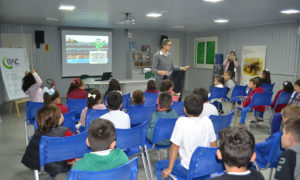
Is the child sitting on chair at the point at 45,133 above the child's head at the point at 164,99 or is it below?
below

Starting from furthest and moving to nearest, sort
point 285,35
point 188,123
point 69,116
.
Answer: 1. point 285,35
2. point 69,116
3. point 188,123

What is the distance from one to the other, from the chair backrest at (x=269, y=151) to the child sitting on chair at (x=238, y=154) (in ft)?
3.71

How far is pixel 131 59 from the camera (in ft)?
33.4

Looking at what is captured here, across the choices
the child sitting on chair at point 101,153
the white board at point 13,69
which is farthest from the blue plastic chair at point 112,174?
the white board at point 13,69

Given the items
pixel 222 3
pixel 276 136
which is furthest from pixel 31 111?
pixel 222 3

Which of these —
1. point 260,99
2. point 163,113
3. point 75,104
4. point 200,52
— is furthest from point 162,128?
point 200,52

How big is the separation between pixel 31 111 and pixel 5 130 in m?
1.84

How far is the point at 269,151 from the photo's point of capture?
2314mm

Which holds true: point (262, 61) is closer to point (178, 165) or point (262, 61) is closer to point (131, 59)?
point (131, 59)

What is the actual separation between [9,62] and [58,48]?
2636 millimetres

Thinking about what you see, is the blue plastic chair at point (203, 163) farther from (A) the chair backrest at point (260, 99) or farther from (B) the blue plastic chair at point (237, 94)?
(B) the blue plastic chair at point (237, 94)

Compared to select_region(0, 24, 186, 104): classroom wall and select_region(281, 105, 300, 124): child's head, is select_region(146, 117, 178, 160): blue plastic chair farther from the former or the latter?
select_region(0, 24, 186, 104): classroom wall

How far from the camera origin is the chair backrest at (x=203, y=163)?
172 cm

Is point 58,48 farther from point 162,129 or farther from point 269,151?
point 269,151
